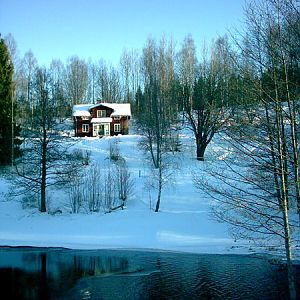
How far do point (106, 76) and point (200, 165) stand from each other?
116 ft

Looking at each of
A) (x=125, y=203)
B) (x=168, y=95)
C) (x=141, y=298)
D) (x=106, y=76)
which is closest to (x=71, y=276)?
(x=141, y=298)

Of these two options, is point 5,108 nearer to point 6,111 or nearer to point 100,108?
point 6,111

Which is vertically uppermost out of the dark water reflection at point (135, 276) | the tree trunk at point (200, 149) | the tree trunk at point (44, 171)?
the tree trunk at point (200, 149)

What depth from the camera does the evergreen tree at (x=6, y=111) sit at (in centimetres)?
2855

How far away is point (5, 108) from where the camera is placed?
29.9 meters

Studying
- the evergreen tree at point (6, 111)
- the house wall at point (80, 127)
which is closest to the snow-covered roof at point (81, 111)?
the house wall at point (80, 127)

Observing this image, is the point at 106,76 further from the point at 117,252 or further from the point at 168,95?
the point at 117,252

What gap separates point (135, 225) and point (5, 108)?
615 inches

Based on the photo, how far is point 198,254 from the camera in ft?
56.3

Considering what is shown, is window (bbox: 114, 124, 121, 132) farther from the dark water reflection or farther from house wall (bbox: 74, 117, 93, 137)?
the dark water reflection

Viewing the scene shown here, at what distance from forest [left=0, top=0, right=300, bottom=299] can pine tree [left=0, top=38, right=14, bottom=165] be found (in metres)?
0.08

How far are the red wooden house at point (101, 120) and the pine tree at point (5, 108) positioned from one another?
48.9ft

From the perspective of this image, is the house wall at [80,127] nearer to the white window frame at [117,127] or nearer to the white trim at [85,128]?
the white trim at [85,128]

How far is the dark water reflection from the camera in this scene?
11719mm
